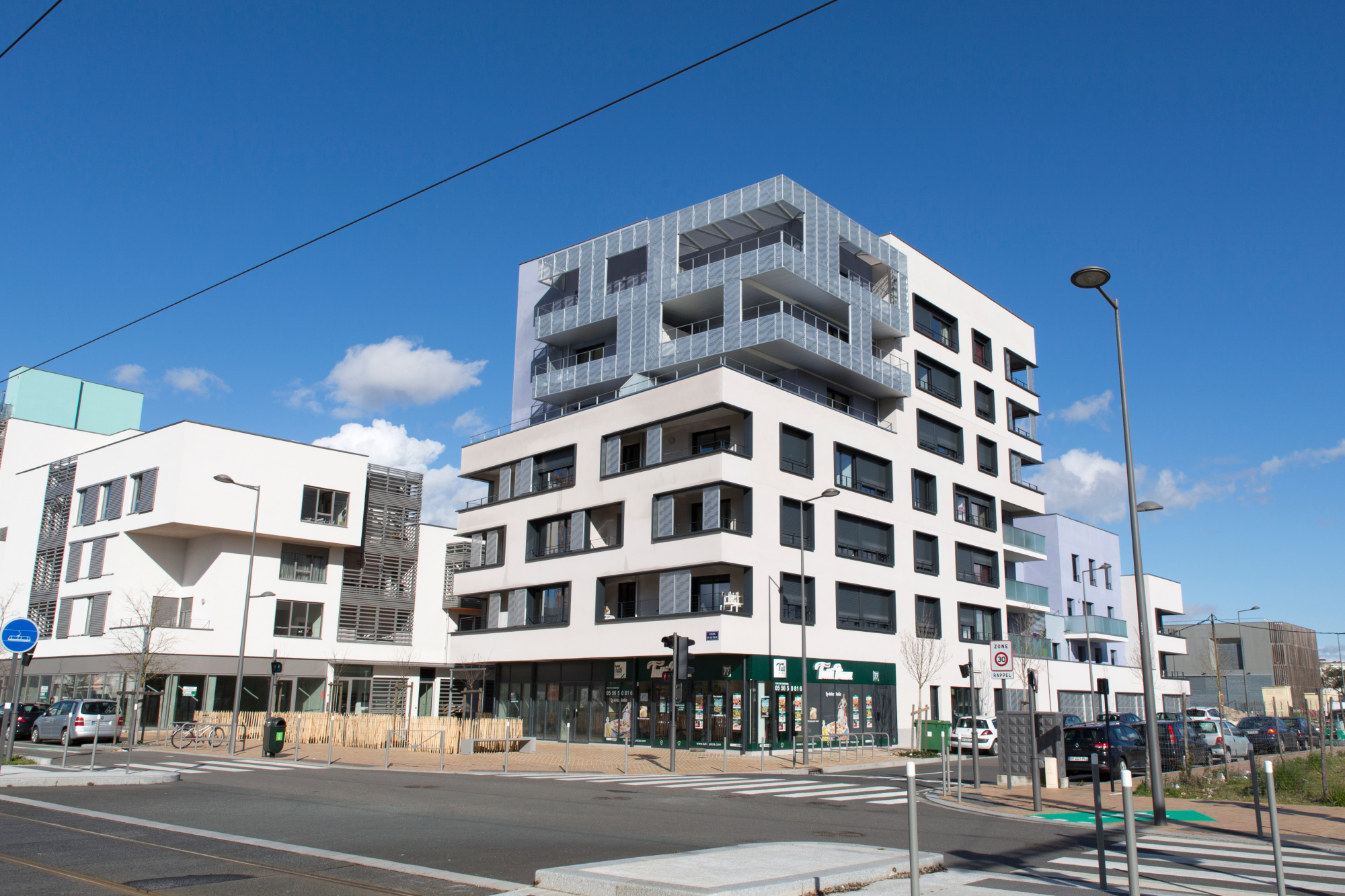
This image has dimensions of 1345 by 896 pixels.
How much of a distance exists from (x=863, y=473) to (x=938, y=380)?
9.67 m

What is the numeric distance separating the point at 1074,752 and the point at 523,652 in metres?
26.5

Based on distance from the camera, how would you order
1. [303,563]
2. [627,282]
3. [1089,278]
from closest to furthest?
[1089,278] → [627,282] → [303,563]

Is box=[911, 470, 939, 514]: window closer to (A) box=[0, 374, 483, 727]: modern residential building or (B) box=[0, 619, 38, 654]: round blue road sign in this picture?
(A) box=[0, 374, 483, 727]: modern residential building

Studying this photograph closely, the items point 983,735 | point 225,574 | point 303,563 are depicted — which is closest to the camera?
point 983,735

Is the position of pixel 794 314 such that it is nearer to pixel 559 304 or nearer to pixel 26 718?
pixel 559 304

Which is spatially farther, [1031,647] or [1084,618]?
[1084,618]

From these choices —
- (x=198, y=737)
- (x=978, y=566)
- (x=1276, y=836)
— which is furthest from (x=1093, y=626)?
(x=1276, y=836)

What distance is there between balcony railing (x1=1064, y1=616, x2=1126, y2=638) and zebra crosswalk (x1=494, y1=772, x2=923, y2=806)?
40.5 m

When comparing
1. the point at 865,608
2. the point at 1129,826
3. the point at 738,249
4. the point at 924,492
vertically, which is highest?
the point at 738,249

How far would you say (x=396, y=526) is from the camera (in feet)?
197

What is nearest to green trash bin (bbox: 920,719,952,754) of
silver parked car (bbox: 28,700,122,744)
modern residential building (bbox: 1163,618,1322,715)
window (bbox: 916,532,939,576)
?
window (bbox: 916,532,939,576)

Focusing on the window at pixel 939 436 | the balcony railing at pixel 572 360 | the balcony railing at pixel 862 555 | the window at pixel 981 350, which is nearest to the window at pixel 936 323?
the window at pixel 981 350

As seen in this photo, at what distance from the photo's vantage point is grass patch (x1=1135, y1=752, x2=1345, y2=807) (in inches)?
727

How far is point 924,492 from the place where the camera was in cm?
4925
